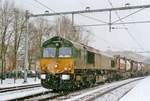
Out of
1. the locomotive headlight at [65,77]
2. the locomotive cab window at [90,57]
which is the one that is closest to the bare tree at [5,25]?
the locomotive cab window at [90,57]

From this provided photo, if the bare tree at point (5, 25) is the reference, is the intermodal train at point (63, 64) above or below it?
below

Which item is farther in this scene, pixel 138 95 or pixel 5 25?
pixel 5 25

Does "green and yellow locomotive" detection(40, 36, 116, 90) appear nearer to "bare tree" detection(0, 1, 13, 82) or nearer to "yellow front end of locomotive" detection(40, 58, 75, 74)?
"yellow front end of locomotive" detection(40, 58, 75, 74)

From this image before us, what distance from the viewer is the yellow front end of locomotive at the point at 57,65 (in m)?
22.1

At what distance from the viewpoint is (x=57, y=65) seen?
878 inches

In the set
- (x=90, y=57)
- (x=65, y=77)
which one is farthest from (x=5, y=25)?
(x=65, y=77)

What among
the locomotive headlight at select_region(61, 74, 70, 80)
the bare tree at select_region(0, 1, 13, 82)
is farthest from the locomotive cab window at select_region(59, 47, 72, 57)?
the bare tree at select_region(0, 1, 13, 82)

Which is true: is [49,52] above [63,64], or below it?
above

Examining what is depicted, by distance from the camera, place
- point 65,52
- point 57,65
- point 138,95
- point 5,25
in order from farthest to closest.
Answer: point 5,25 < point 65,52 < point 57,65 < point 138,95

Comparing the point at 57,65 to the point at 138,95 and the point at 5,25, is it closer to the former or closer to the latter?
the point at 138,95

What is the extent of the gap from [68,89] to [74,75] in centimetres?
211

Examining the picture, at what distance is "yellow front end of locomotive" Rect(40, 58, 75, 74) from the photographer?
2212cm

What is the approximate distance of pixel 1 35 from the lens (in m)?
47.1

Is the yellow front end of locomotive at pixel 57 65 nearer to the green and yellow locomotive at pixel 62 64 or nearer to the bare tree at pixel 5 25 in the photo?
the green and yellow locomotive at pixel 62 64
